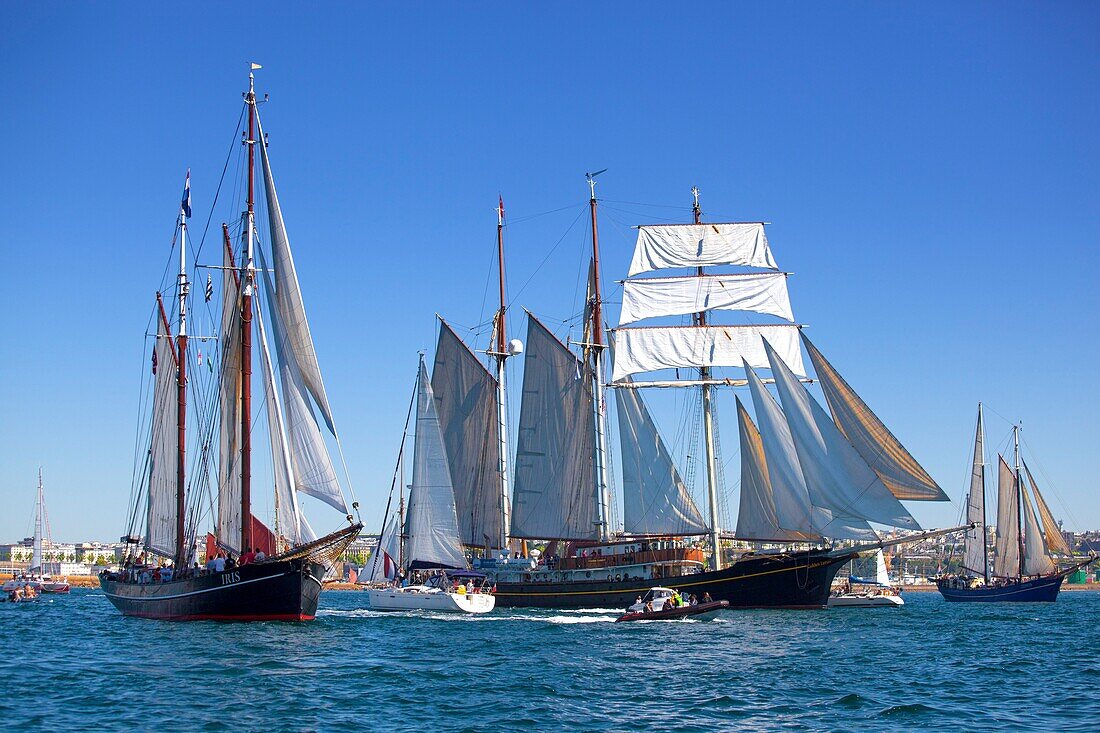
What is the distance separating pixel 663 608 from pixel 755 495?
1774cm

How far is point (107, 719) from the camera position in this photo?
28.0 m

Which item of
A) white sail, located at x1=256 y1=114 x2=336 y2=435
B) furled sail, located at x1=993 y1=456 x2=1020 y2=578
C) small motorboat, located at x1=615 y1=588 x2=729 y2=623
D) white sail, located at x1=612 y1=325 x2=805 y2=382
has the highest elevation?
white sail, located at x1=612 y1=325 x2=805 y2=382

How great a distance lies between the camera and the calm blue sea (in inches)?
1140

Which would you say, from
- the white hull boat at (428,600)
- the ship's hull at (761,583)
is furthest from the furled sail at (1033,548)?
the white hull boat at (428,600)

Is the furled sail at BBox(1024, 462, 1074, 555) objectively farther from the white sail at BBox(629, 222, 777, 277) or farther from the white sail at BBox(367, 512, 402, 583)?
the white sail at BBox(367, 512, 402, 583)

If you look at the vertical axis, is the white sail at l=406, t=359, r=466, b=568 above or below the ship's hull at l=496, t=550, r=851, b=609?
above

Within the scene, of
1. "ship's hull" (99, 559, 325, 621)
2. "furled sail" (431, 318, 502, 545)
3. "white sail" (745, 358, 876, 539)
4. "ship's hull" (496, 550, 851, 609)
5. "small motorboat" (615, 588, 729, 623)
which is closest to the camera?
"ship's hull" (99, 559, 325, 621)

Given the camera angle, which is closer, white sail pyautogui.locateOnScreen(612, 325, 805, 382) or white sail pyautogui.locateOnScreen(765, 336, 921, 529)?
white sail pyautogui.locateOnScreen(765, 336, 921, 529)

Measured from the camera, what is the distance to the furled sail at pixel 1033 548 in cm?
11319

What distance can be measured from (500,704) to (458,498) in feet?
184

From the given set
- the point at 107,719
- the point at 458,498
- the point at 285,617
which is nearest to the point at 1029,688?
the point at 107,719

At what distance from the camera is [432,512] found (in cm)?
7888

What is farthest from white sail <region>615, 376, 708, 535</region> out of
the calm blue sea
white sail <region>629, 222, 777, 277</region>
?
the calm blue sea

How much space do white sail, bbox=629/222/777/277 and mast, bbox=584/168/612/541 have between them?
5.67 meters
